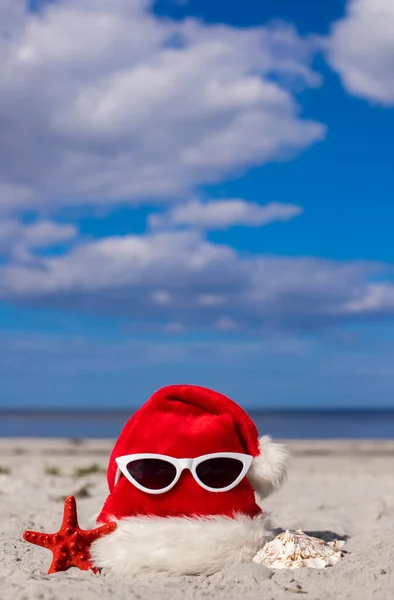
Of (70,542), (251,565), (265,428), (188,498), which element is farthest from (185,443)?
(265,428)

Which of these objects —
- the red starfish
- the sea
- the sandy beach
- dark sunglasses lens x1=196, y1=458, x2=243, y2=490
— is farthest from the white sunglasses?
the sea

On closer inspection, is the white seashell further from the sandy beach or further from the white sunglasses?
the white sunglasses

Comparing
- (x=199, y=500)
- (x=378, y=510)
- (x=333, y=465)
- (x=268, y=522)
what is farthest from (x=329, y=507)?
(x=333, y=465)

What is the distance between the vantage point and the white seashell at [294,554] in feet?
12.1

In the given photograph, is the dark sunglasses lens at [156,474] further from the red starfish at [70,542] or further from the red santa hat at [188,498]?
the red starfish at [70,542]

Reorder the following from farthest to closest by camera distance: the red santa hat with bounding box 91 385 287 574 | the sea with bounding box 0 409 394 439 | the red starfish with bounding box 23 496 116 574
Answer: the sea with bounding box 0 409 394 439 → the red starfish with bounding box 23 496 116 574 → the red santa hat with bounding box 91 385 287 574

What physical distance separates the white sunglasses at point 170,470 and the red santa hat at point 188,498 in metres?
0.04

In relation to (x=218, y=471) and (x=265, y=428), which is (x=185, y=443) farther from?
(x=265, y=428)

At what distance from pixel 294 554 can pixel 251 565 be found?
269 millimetres

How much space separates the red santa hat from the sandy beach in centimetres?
12

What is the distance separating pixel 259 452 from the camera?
4082mm

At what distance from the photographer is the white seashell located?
370 centimetres

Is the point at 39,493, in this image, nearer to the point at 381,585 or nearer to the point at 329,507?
the point at 329,507

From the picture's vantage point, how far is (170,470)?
151 inches
